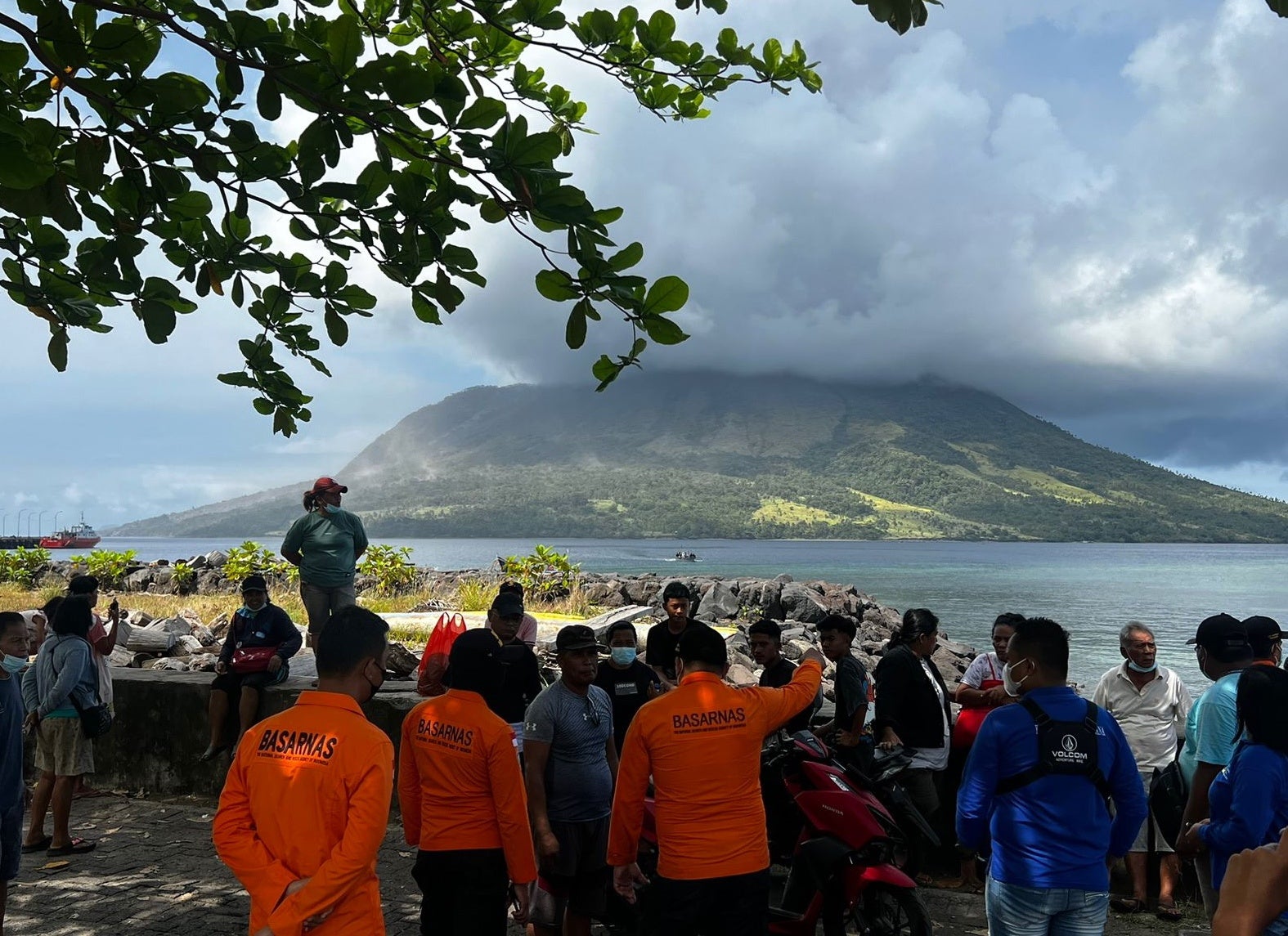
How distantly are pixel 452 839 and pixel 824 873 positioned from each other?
1.71m

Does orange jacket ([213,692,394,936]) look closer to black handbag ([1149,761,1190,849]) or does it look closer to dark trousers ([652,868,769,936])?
dark trousers ([652,868,769,936])

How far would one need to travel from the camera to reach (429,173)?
141 inches

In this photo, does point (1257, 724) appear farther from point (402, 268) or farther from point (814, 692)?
point (402, 268)

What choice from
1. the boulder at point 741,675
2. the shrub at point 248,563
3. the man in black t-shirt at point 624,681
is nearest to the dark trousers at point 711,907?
the man in black t-shirt at point 624,681

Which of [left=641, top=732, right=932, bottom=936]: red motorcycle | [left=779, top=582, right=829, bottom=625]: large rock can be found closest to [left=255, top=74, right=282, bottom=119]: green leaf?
[left=641, top=732, right=932, bottom=936]: red motorcycle

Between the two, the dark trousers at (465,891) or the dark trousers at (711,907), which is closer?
the dark trousers at (711,907)

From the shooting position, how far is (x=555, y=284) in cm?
298

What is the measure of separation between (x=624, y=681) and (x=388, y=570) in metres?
17.9

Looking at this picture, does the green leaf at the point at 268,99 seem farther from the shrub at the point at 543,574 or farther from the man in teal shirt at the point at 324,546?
the shrub at the point at 543,574

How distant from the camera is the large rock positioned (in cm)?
2859

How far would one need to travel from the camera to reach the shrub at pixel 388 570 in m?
22.4

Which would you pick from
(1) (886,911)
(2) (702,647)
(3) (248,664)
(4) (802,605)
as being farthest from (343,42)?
(4) (802,605)

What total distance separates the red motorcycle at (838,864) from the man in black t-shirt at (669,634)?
1.91m

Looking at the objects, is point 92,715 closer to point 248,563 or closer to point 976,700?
point 976,700
